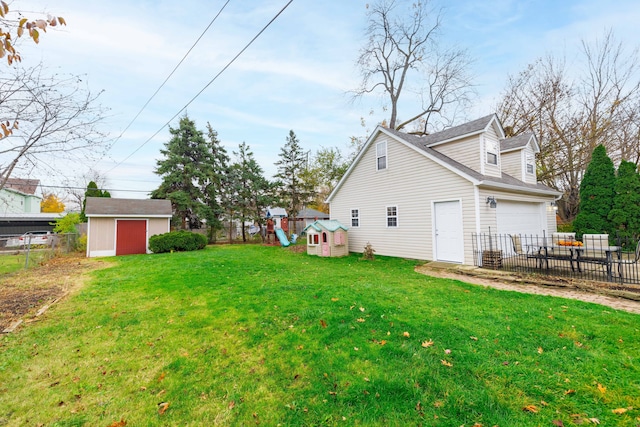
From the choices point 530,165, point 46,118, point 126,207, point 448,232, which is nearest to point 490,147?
point 448,232

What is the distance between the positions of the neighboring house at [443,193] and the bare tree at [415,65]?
9.36m

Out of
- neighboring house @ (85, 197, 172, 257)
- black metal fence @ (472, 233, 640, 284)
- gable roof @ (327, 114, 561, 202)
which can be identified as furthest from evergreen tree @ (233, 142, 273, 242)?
black metal fence @ (472, 233, 640, 284)

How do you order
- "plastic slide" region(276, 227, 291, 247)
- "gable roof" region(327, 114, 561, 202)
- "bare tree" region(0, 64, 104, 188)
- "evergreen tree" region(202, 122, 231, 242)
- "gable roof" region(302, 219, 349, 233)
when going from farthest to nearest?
"evergreen tree" region(202, 122, 231, 242)
"plastic slide" region(276, 227, 291, 247)
"gable roof" region(302, 219, 349, 233)
"gable roof" region(327, 114, 561, 202)
"bare tree" region(0, 64, 104, 188)

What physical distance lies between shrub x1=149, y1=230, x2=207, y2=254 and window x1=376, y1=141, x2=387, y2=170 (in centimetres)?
1222

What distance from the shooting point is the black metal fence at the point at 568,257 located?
6.43 m

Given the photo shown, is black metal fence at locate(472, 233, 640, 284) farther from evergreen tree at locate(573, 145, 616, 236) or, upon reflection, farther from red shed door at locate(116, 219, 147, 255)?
red shed door at locate(116, 219, 147, 255)

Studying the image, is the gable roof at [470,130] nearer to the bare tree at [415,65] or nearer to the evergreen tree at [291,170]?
the bare tree at [415,65]

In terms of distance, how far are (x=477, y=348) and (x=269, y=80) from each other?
41.0 ft

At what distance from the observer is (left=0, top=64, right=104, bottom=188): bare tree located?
4699 mm

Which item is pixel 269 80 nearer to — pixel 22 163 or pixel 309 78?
pixel 309 78

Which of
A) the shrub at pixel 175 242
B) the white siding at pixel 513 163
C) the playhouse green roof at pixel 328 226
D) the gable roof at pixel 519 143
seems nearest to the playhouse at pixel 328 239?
the playhouse green roof at pixel 328 226

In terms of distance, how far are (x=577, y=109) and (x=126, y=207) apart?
97.9 feet

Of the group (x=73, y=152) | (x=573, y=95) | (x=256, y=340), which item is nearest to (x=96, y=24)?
(x=73, y=152)

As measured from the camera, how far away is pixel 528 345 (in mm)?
3443
